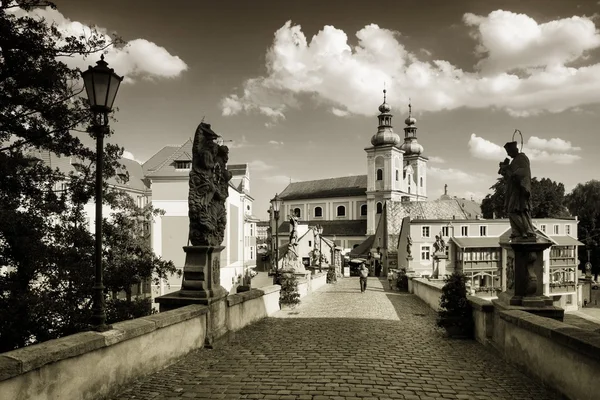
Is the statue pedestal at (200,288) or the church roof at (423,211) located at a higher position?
the church roof at (423,211)

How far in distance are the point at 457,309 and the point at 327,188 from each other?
93.7 metres

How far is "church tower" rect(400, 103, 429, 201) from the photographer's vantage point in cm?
9180

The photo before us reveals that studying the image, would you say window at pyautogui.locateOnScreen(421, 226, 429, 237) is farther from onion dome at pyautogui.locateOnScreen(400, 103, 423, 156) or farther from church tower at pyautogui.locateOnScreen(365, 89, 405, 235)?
onion dome at pyautogui.locateOnScreen(400, 103, 423, 156)

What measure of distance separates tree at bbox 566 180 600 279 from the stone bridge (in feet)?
210

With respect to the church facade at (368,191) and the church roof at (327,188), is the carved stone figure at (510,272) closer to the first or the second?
the church facade at (368,191)

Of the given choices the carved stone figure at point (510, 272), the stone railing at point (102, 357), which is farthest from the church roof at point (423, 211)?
the stone railing at point (102, 357)

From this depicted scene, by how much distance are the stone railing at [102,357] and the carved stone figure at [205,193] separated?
1236mm

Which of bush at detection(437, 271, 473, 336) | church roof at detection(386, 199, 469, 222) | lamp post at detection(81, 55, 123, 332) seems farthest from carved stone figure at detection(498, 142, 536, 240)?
church roof at detection(386, 199, 469, 222)

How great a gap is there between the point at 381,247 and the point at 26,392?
6300cm

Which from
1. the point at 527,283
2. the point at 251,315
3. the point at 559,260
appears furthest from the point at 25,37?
the point at 559,260

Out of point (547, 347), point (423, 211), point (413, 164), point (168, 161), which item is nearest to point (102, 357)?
point (547, 347)

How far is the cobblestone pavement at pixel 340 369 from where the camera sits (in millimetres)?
5570

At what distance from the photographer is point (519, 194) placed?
8047 mm

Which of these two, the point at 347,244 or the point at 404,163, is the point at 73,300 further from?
the point at 404,163
